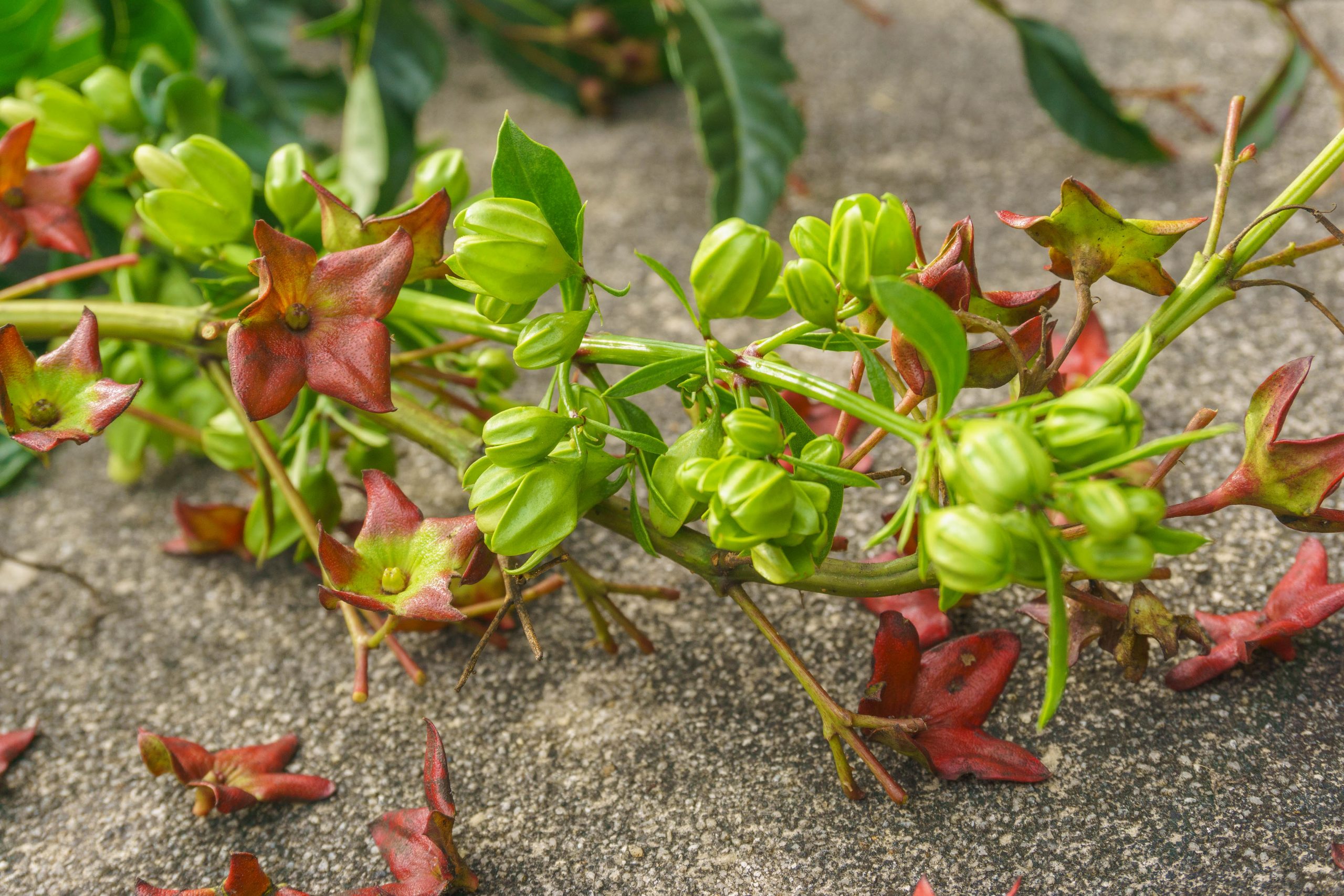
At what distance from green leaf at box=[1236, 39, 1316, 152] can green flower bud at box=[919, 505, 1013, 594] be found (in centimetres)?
64

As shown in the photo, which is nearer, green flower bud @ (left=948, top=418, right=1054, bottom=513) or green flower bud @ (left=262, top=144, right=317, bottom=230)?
green flower bud @ (left=948, top=418, right=1054, bottom=513)

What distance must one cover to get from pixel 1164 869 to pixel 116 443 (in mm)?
636

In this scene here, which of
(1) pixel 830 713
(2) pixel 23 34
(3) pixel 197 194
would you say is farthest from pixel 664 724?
(2) pixel 23 34

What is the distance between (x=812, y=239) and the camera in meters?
0.35

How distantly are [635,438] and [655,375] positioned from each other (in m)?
0.02

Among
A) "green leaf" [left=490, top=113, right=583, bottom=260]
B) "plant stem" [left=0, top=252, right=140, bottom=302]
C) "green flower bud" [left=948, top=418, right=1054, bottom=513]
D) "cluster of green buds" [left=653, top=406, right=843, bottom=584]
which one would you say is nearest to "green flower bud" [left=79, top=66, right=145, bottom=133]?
"plant stem" [left=0, top=252, right=140, bottom=302]

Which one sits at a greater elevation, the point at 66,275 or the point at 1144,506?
the point at 1144,506

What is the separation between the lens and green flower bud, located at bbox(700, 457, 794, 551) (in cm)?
31

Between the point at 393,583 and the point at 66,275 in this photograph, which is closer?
the point at 393,583

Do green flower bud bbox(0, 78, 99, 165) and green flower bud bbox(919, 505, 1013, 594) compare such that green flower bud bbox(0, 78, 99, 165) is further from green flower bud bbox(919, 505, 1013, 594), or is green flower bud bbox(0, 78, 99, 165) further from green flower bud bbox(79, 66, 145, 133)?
green flower bud bbox(919, 505, 1013, 594)

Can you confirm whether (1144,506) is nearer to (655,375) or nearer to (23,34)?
(655,375)

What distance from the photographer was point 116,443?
65cm

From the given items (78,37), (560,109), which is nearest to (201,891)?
(78,37)

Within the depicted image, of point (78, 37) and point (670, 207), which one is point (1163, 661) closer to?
point (670, 207)
